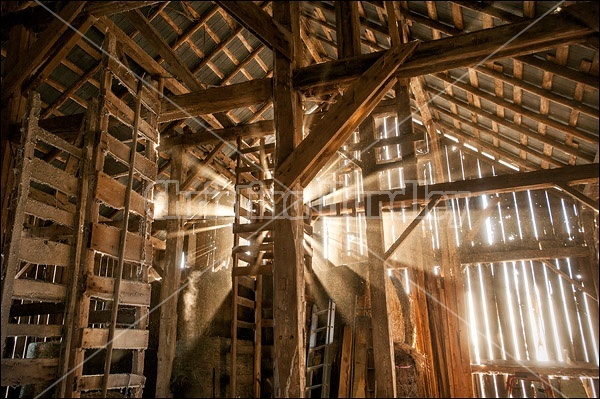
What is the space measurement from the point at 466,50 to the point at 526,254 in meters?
9.31

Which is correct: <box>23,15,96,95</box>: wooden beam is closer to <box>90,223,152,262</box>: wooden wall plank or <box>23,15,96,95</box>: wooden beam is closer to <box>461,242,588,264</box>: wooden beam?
<box>90,223,152,262</box>: wooden wall plank

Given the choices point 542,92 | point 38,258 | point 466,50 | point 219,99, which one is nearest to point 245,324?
point 38,258

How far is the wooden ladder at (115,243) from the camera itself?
17.6ft

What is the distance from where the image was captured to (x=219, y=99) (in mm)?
6469

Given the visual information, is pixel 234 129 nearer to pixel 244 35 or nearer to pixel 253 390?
pixel 244 35

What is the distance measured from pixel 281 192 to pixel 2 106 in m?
4.64

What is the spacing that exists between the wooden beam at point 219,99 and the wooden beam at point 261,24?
21.0 inches

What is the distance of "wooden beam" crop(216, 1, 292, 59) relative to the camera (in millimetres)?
5484

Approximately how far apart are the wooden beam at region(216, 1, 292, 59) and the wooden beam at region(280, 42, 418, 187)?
1.13 m

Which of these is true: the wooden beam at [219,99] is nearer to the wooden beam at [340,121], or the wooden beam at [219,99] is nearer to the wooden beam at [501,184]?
the wooden beam at [340,121]

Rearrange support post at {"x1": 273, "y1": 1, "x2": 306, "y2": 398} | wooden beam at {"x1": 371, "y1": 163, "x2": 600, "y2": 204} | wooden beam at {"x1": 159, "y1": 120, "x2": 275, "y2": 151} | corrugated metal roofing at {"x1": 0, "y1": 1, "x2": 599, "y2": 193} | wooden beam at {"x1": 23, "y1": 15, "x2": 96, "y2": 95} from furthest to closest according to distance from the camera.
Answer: wooden beam at {"x1": 159, "y1": 120, "x2": 275, "y2": 151} < corrugated metal roofing at {"x1": 0, "y1": 1, "x2": 599, "y2": 193} < wooden beam at {"x1": 371, "y1": 163, "x2": 600, "y2": 204} < wooden beam at {"x1": 23, "y1": 15, "x2": 96, "y2": 95} < support post at {"x1": 273, "y1": 1, "x2": 306, "y2": 398}

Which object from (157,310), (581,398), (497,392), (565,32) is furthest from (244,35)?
(581,398)

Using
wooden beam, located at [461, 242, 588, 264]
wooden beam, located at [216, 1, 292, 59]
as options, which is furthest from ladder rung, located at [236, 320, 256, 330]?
wooden beam, located at [461, 242, 588, 264]

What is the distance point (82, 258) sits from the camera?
555 cm
